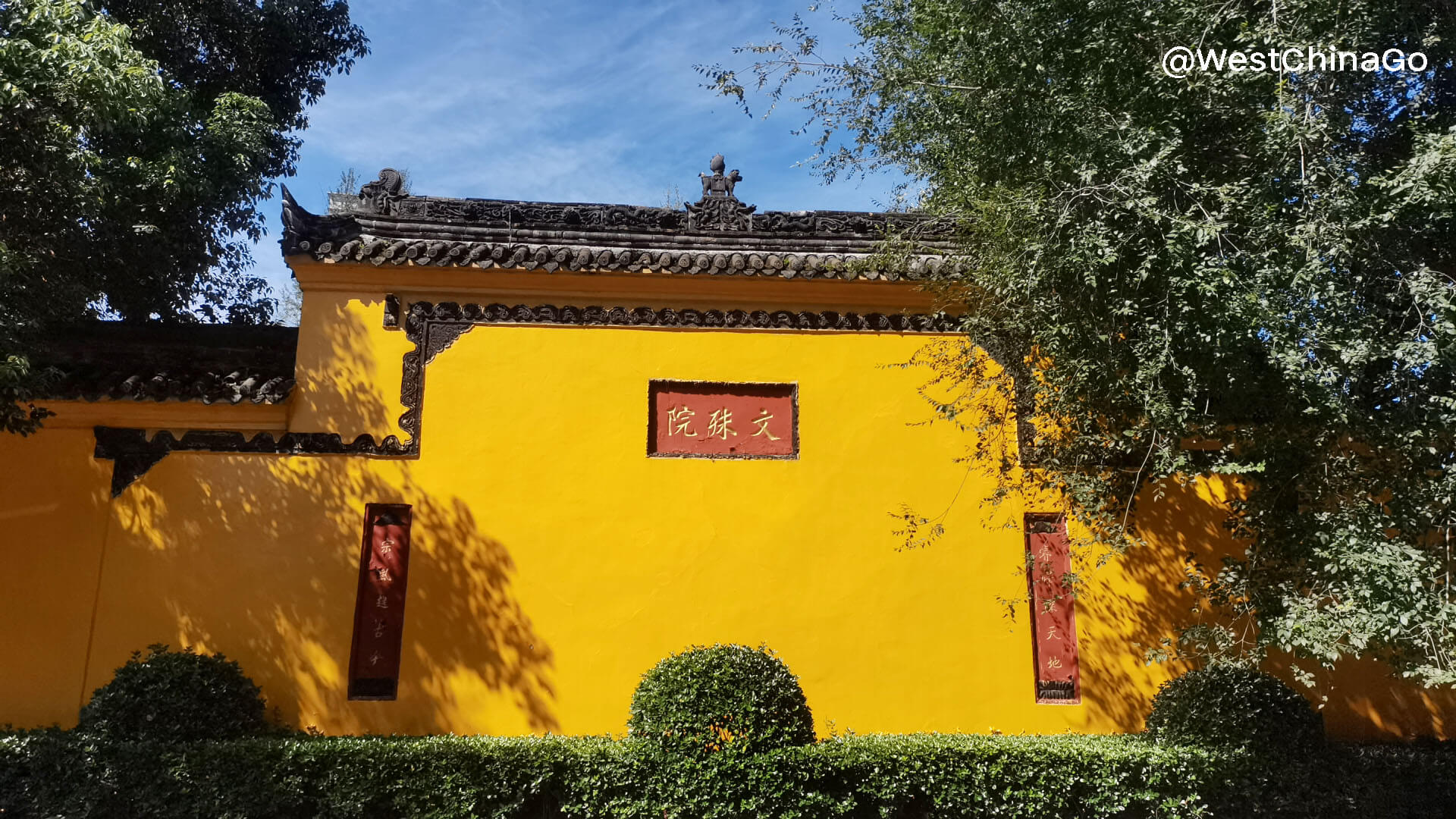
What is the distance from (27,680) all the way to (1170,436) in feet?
25.4

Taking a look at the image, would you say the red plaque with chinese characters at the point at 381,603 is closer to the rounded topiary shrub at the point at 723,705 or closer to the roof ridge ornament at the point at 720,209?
the rounded topiary shrub at the point at 723,705

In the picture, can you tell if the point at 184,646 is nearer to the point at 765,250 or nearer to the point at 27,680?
the point at 27,680

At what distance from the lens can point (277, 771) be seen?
5.21 metres

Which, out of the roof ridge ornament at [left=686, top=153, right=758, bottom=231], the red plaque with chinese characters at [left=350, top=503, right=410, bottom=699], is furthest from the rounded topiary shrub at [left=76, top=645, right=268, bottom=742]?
the roof ridge ornament at [left=686, top=153, right=758, bottom=231]

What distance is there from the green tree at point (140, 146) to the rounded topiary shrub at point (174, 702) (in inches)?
70.1

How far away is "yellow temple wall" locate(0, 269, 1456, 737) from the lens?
6375 mm

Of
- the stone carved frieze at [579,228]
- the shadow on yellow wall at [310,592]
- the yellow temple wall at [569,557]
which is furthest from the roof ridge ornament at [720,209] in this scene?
the shadow on yellow wall at [310,592]

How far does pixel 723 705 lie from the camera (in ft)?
17.3

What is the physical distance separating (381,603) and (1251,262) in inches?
237

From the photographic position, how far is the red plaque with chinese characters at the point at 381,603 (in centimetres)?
644

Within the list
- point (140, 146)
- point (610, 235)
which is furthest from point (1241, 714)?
point (140, 146)

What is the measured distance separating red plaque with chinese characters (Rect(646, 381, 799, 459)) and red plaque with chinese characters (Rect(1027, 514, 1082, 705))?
203 centimetres

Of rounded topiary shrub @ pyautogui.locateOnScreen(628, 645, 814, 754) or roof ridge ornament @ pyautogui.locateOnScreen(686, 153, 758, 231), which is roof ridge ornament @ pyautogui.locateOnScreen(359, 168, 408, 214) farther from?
rounded topiary shrub @ pyautogui.locateOnScreen(628, 645, 814, 754)

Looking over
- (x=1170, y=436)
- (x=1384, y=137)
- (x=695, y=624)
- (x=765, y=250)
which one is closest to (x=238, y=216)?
(x=765, y=250)
